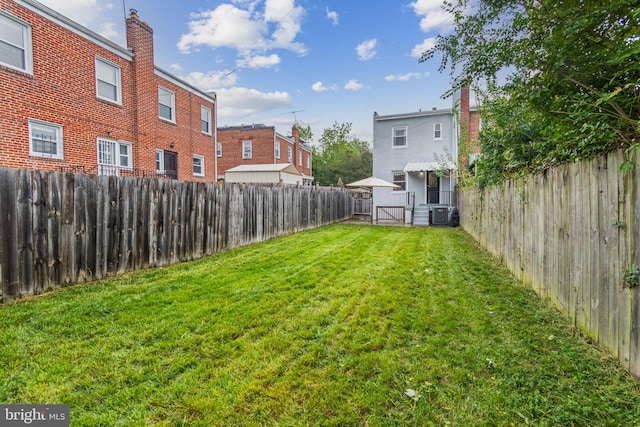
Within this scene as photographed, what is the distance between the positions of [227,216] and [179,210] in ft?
4.97

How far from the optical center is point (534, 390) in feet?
7.49

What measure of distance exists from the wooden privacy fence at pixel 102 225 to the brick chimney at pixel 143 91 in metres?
7.53

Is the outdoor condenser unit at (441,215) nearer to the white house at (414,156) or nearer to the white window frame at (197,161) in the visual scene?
the white house at (414,156)

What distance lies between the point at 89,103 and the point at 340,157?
121 feet

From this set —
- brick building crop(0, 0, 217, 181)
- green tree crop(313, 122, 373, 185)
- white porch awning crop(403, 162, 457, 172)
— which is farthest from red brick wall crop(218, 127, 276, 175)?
green tree crop(313, 122, 373, 185)

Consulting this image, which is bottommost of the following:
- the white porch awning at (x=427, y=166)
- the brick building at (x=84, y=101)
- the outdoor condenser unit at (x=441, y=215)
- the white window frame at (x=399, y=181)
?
the outdoor condenser unit at (x=441, y=215)

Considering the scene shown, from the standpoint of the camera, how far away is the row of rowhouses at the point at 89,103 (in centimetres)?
915

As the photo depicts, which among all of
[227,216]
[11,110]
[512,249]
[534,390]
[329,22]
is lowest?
[534,390]

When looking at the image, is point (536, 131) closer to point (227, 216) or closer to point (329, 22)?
point (227, 216)

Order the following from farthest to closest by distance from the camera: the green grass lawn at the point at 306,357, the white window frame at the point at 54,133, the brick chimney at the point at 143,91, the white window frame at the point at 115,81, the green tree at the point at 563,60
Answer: the brick chimney at the point at 143,91 → the white window frame at the point at 115,81 → the white window frame at the point at 54,133 → the green tree at the point at 563,60 → the green grass lawn at the point at 306,357

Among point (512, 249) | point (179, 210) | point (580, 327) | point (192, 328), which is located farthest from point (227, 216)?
point (580, 327)

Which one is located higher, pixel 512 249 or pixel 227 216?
pixel 227 216

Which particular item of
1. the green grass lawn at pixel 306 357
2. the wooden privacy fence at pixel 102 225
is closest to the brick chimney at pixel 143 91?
the wooden privacy fence at pixel 102 225

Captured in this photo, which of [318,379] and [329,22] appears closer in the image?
[318,379]
